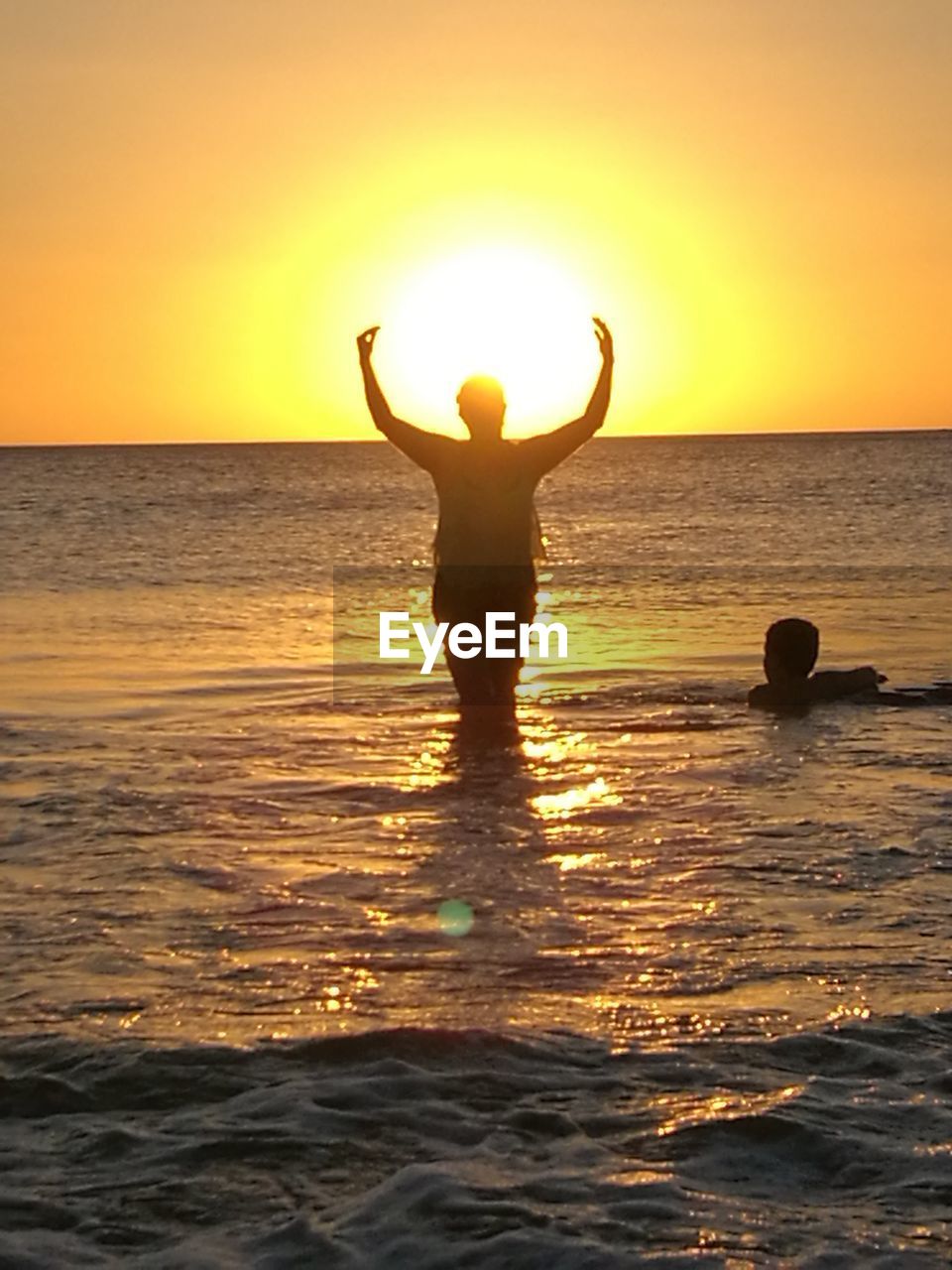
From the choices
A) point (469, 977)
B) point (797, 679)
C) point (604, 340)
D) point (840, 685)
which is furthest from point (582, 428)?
point (469, 977)

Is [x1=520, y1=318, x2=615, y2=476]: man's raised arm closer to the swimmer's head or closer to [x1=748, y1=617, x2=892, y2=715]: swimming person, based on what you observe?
the swimmer's head

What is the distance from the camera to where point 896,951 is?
5.53 metres

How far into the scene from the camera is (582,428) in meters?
9.49

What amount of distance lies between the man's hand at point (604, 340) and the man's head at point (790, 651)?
305 centimetres

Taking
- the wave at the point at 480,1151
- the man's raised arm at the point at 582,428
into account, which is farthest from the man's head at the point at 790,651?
the wave at the point at 480,1151

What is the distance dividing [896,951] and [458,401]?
474cm

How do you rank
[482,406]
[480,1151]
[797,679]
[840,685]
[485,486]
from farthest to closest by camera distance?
[840,685], [797,679], [485,486], [482,406], [480,1151]

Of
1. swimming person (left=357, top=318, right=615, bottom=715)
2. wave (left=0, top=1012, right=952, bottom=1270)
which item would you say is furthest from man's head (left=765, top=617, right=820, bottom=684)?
wave (left=0, top=1012, right=952, bottom=1270)

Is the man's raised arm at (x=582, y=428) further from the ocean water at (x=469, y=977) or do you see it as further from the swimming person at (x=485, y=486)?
the ocean water at (x=469, y=977)

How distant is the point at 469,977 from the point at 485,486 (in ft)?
15.5

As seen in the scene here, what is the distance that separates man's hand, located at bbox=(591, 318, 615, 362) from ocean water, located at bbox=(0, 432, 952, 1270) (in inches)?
84.2

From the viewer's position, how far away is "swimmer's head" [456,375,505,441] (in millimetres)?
9422

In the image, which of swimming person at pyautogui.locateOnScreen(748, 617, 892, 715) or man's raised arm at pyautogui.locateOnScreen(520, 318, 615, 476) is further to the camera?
swimming person at pyautogui.locateOnScreen(748, 617, 892, 715)

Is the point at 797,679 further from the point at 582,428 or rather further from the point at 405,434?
the point at 405,434
